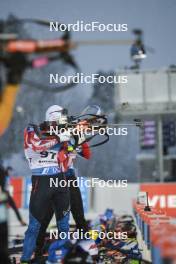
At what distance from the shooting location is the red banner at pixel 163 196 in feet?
49.0

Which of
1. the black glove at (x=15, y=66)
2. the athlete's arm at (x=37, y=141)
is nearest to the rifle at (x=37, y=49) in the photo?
the black glove at (x=15, y=66)

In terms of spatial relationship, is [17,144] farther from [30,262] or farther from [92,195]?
[30,262]

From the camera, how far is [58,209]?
279 inches

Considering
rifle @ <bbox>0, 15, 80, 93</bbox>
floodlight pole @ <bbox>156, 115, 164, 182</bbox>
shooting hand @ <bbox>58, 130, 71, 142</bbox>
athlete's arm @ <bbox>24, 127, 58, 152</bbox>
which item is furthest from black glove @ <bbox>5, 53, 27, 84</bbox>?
floodlight pole @ <bbox>156, 115, 164, 182</bbox>

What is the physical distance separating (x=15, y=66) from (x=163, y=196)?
11.4 m

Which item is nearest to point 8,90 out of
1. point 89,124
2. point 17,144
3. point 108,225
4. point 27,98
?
point 89,124

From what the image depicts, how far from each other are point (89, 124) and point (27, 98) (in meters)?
13.4

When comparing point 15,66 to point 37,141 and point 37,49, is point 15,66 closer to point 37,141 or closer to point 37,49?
point 37,49

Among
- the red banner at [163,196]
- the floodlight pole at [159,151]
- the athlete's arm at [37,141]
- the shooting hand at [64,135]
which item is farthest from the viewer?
the floodlight pole at [159,151]

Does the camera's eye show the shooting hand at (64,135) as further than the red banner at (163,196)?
No

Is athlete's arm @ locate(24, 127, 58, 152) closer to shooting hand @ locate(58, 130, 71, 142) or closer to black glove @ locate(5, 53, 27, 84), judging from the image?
shooting hand @ locate(58, 130, 71, 142)

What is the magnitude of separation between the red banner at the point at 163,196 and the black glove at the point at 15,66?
1057cm

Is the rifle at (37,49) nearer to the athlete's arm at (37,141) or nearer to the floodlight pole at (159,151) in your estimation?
the athlete's arm at (37,141)

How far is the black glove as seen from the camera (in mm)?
4434
